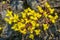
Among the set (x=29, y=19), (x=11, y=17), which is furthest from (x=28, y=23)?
(x=11, y=17)

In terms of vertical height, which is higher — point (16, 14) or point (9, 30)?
point (16, 14)

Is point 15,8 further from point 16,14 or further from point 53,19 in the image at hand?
point 53,19

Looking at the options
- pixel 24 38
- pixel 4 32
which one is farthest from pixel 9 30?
pixel 24 38

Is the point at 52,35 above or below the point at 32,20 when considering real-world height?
below

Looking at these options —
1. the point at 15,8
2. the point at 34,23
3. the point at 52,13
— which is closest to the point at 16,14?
the point at 15,8

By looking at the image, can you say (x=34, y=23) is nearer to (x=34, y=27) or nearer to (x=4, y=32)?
(x=34, y=27)

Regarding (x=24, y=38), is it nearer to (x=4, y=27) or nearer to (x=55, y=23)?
(x=4, y=27)

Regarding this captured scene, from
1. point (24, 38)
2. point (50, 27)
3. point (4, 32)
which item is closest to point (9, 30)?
point (4, 32)

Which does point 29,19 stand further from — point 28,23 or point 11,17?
point 11,17

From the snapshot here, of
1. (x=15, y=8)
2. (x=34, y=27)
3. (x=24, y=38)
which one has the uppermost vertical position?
(x=15, y=8)
